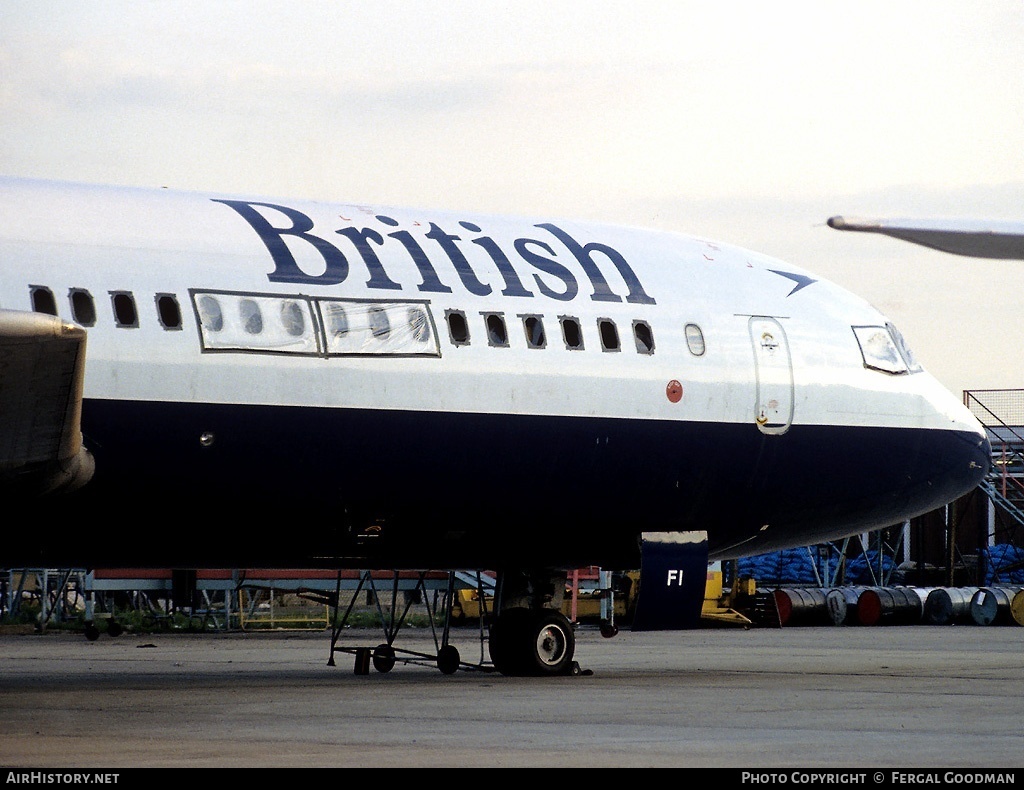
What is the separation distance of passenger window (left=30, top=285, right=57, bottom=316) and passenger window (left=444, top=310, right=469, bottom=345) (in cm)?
471

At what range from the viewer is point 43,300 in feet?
57.3

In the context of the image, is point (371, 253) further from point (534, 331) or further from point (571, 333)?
point (571, 333)

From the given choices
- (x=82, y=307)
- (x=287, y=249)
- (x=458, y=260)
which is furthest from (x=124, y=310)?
(x=458, y=260)

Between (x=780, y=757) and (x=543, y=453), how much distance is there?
28.4 ft

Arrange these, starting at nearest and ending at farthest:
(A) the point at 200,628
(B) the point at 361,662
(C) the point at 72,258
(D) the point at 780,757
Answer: (D) the point at 780,757 < (C) the point at 72,258 < (B) the point at 361,662 < (A) the point at 200,628

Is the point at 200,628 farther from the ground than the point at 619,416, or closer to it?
closer to it

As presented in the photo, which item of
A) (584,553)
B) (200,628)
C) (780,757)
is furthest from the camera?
(200,628)

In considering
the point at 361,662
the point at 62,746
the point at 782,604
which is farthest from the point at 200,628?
the point at 62,746

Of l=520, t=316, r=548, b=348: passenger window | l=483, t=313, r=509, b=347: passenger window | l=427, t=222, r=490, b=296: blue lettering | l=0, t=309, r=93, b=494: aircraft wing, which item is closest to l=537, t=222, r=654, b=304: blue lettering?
l=520, t=316, r=548, b=348: passenger window

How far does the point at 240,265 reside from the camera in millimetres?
18906

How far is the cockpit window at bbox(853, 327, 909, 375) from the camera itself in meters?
22.8

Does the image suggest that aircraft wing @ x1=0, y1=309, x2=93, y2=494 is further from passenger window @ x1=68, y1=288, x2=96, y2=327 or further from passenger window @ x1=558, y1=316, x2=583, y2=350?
passenger window @ x1=558, y1=316, x2=583, y2=350
